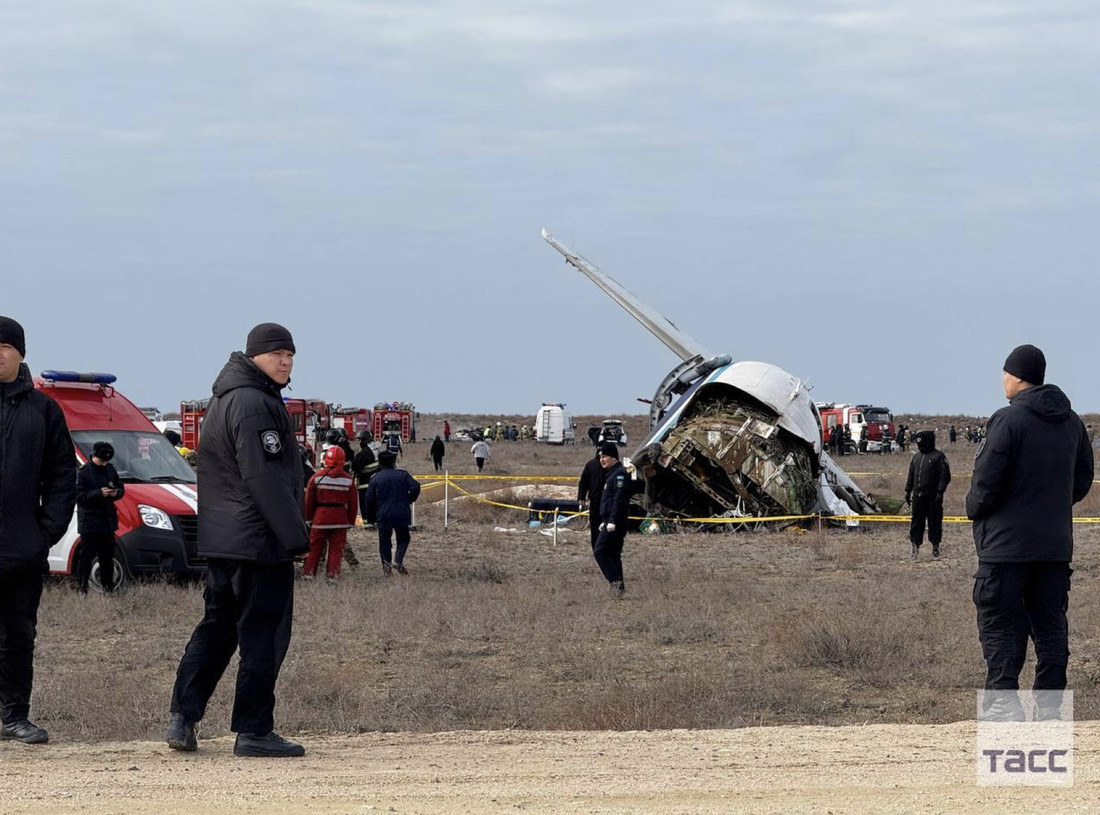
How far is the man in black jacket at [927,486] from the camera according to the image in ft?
63.2

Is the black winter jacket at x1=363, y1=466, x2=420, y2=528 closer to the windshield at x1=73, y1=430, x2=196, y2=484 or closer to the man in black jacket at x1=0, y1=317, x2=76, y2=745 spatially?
the windshield at x1=73, y1=430, x2=196, y2=484

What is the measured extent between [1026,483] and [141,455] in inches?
435

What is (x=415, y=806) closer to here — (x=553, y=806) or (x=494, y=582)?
(x=553, y=806)

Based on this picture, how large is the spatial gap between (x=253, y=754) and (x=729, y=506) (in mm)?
20033

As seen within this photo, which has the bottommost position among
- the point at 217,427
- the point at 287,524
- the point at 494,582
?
the point at 494,582

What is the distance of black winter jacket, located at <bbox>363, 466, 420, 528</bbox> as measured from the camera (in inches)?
684

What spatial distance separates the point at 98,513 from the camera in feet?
46.8

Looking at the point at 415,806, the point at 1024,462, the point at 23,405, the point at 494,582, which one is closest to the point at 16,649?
the point at 23,405

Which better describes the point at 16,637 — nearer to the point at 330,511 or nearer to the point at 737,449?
the point at 330,511

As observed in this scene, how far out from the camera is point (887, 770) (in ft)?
21.4

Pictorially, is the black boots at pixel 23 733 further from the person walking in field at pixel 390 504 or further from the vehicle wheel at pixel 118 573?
the person walking in field at pixel 390 504

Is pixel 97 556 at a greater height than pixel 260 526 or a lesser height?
lesser

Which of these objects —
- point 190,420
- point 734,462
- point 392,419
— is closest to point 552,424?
point 392,419

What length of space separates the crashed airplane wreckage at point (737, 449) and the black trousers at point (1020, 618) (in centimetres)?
1785
